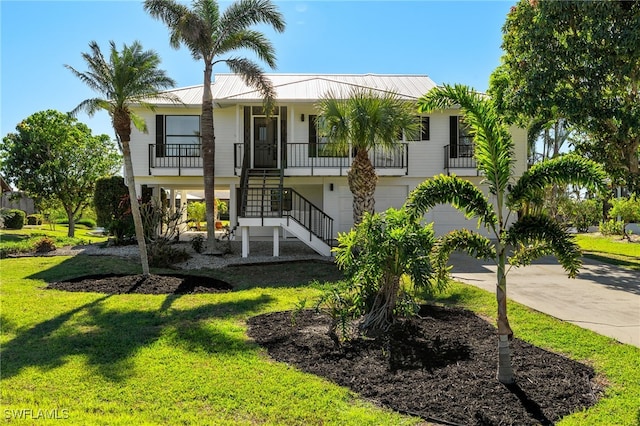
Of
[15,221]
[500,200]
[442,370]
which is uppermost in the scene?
[500,200]

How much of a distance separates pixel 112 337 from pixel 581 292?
916cm

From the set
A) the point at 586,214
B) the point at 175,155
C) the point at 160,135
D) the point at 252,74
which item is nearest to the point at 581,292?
the point at 252,74

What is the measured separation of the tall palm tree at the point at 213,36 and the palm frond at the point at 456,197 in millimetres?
10259

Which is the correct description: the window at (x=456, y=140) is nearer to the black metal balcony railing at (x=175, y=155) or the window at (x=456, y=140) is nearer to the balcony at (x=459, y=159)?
the balcony at (x=459, y=159)

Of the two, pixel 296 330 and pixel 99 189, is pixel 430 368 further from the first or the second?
pixel 99 189

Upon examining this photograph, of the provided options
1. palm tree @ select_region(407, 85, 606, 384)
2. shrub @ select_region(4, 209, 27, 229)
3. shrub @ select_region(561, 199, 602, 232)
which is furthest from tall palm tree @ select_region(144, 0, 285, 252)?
shrub @ select_region(561, 199, 602, 232)

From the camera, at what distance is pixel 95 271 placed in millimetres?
11594

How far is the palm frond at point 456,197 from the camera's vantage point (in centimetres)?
491

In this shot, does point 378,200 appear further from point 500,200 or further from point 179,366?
point 179,366

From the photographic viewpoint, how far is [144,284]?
392 inches

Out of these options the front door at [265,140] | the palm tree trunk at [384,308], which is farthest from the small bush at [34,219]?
the palm tree trunk at [384,308]

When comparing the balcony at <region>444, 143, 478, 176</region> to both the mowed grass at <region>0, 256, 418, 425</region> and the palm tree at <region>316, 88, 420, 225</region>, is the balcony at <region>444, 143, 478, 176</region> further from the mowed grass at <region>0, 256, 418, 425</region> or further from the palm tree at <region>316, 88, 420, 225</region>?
the mowed grass at <region>0, 256, 418, 425</region>

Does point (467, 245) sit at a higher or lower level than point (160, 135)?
lower

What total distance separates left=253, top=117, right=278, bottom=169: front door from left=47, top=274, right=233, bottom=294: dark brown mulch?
25.4 feet
